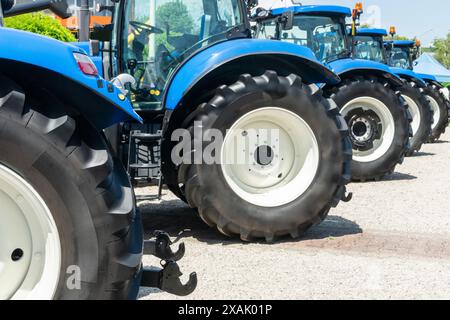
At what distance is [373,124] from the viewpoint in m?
8.38

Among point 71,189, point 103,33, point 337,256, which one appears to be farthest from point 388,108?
point 71,189

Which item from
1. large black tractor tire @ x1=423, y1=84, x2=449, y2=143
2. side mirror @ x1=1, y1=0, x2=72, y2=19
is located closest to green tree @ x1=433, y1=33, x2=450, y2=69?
large black tractor tire @ x1=423, y1=84, x2=449, y2=143

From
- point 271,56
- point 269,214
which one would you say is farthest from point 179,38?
point 269,214

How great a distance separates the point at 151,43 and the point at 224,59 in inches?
29.9

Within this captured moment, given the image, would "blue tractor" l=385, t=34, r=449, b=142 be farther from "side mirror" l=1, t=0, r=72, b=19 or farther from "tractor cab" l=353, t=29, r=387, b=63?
"side mirror" l=1, t=0, r=72, b=19

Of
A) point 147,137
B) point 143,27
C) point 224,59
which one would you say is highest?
point 143,27

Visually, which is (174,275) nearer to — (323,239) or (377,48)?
(323,239)

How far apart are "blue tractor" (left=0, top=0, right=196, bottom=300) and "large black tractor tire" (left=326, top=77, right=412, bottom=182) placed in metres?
6.02

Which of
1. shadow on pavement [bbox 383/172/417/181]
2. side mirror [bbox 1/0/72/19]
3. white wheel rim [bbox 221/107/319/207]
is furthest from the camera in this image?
shadow on pavement [bbox 383/172/417/181]

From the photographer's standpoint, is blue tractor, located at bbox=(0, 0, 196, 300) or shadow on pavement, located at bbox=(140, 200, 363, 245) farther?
shadow on pavement, located at bbox=(140, 200, 363, 245)

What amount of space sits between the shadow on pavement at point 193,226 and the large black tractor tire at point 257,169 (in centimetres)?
19

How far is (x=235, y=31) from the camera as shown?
17.1 feet

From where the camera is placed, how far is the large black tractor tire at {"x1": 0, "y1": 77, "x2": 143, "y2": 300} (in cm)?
227

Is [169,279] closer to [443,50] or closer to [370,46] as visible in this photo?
[370,46]
